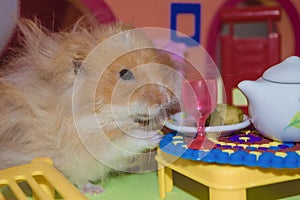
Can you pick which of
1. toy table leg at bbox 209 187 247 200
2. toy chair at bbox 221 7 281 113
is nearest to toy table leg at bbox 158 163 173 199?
toy table leg at bbox 209 187 247 200

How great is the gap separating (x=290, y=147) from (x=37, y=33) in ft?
2.26

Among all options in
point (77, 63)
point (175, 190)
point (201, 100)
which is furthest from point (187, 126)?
point (77, 63)

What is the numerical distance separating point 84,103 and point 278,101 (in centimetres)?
44

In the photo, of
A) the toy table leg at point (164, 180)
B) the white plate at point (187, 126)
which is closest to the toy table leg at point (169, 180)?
the toy table leg at point (164, 180)

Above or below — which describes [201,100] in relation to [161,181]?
above

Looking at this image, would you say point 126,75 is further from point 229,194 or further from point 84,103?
point 229,194

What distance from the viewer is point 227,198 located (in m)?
0.99

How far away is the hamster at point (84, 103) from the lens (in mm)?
1153

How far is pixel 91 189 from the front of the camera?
4.10 feet

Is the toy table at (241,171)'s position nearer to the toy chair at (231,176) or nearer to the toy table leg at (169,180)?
the toy chair at (231,176)

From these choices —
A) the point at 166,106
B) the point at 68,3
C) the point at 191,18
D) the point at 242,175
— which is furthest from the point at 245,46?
the point at 242,175

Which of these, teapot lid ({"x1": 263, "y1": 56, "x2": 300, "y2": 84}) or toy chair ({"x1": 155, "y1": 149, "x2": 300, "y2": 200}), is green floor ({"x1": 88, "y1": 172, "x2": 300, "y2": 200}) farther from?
teapot lid ({"x1": 263, "y1": 56, "x2": 300, "y2": 84})

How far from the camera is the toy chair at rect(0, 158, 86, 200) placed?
956 mm

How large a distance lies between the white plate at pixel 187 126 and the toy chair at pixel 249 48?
0.69 m
